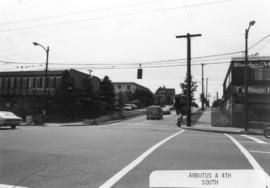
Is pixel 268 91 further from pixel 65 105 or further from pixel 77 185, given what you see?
pixel 77 185

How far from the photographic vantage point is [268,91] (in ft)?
113

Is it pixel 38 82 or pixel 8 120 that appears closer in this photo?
pixel 8 120

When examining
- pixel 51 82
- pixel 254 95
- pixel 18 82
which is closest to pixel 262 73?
pixel 254 95

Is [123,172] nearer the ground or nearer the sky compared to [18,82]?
nearer the ground

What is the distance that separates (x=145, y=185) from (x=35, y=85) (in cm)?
5106

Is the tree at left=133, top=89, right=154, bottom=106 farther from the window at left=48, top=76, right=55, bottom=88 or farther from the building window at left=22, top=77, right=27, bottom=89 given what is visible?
the window at left=48, top=76, right=55, bottom=88

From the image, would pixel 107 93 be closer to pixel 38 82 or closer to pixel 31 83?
pixel 38 82

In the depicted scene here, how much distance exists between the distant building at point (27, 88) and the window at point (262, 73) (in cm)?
2771

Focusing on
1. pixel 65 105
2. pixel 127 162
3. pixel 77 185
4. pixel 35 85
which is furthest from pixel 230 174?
pixel 35 85

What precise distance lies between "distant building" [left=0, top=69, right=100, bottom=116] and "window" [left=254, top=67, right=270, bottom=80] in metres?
27.7
